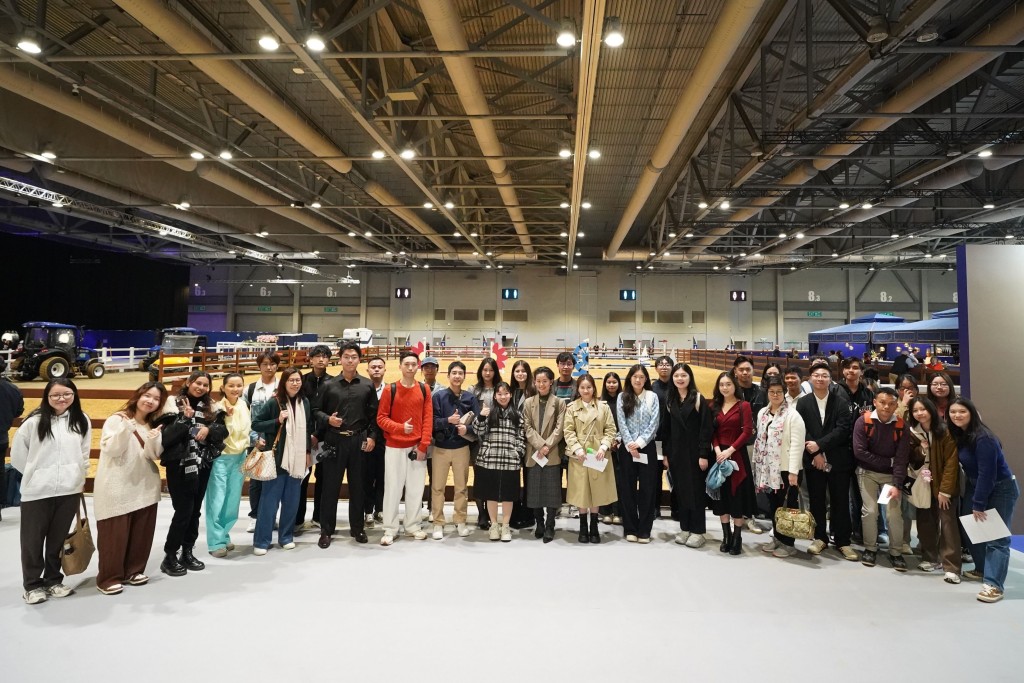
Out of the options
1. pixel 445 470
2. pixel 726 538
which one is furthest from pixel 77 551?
pixel 726 538

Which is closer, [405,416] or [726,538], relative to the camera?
[726,538]

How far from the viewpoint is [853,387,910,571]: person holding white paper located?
136 inches

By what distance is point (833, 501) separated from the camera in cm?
371

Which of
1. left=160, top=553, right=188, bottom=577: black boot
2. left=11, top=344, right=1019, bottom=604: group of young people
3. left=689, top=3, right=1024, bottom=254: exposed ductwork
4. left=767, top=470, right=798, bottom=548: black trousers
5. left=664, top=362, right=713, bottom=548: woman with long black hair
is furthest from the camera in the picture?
left=689, top=3, right=1024, bottom=254: exposed ductwork

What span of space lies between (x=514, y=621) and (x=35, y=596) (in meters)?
2.92

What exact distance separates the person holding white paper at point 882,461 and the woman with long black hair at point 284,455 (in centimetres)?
440

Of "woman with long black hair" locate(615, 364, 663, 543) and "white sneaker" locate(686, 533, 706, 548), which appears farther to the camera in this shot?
"woman with long black hair" locate(615, 364, 663, 543)

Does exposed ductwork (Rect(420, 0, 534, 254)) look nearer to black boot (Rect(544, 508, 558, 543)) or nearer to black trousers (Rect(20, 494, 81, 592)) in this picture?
black boot (Rect(544, 508, 558, 543))

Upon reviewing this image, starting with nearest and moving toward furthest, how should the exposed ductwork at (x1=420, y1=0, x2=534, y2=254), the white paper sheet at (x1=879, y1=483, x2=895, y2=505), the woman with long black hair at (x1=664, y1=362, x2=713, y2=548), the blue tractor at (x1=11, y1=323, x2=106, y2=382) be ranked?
the white paper sheet at (x1=879, y1=483, x2=895, y2=505) < the woman with long black hair at (x1=664, y1=362, x2=713, y2=548) < the exposed ductwork at (x1=420, y1=0, x2=534, y2=254) < the blue tractor at (x1=11, y1=323, x2=106, y2=382)

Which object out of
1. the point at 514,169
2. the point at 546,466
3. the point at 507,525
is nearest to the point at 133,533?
the point at 507,525

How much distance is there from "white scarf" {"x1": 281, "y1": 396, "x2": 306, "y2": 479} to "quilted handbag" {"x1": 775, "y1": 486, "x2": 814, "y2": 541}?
3.78 meters

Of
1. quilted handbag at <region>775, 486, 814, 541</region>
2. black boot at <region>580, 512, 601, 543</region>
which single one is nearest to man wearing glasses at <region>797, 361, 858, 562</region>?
quilted handbag at <region>775, 486, 814, 541</region>

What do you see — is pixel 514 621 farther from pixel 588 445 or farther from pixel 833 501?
pixel 833 501

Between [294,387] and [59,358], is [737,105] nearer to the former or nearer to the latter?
[294,387]
